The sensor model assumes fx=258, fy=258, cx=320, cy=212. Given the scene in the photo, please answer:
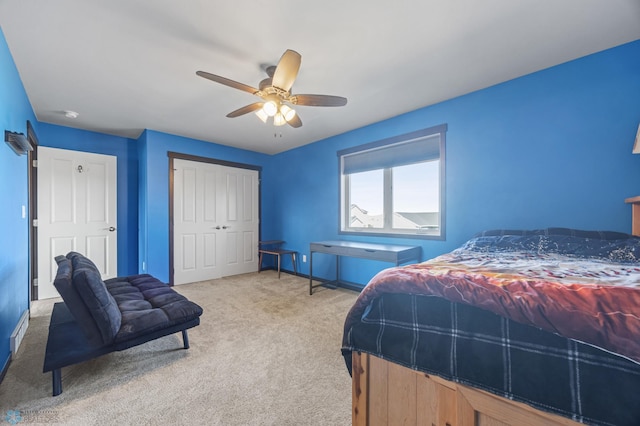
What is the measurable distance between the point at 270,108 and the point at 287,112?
0.20 meters

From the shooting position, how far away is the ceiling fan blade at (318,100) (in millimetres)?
2119

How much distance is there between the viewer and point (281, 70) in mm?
1766

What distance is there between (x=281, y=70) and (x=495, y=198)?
2.28m

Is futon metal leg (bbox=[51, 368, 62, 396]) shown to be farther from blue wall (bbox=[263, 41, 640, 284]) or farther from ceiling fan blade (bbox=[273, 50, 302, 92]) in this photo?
blue wall (bbox=[263, 41, 640, 284])

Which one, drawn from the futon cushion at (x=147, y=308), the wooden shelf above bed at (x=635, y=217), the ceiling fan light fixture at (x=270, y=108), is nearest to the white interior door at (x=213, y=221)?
the futon cushion at (x=147, y=308)

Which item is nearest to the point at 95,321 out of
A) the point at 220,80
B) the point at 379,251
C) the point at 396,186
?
the point at 220,80

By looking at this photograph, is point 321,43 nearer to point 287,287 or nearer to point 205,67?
point 205,67

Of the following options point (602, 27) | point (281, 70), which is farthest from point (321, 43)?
point (602, 27)

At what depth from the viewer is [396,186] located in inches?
136

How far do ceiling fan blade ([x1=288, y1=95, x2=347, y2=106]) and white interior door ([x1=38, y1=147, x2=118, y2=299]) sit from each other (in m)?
3.47

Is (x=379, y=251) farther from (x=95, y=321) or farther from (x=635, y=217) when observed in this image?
(x=95, y=321)

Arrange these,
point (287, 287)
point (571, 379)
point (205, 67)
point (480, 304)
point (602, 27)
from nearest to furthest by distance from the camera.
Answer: point (571, 379), point (480, 304), point (602, 27), point (205, 67), point (287, 287)

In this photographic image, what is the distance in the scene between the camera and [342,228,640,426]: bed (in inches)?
23.5

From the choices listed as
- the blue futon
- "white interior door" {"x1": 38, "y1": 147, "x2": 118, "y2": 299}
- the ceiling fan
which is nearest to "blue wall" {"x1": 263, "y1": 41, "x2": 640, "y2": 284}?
the ceiling fan
